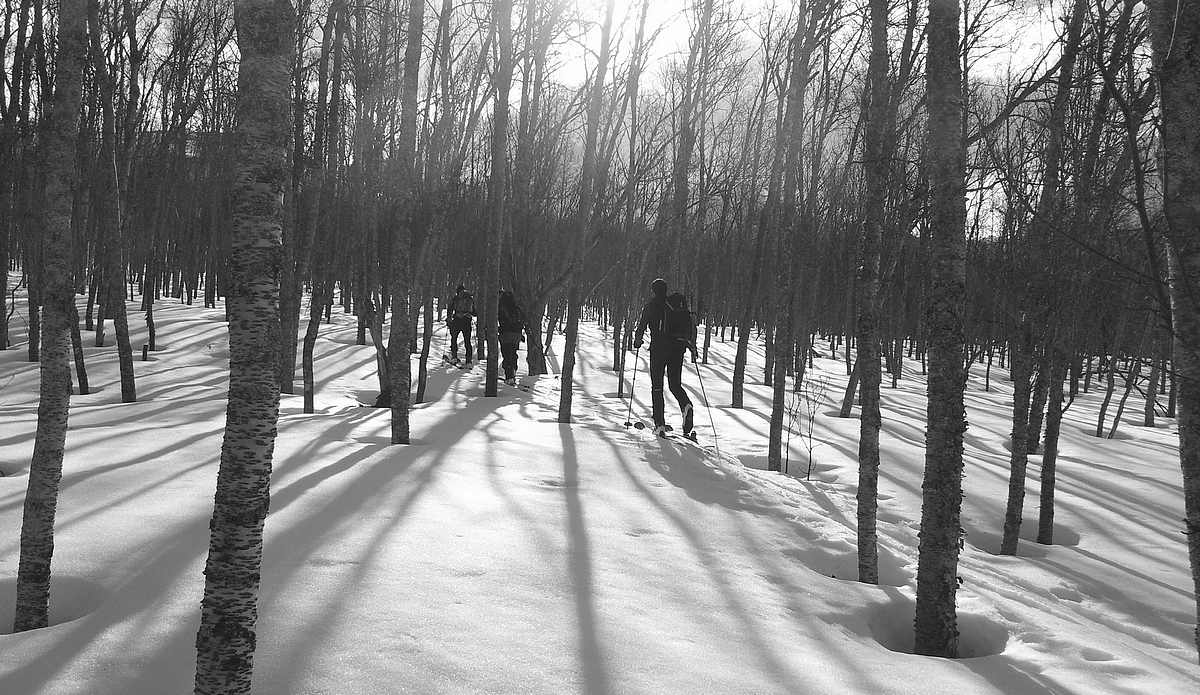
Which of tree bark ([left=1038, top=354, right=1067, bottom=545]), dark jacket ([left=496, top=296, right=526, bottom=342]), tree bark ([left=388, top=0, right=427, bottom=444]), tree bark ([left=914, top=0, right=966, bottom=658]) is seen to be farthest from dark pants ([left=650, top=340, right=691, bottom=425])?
dark jacket ([left=496, top=296, right=526, bottom=342])

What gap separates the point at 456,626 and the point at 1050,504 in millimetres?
6403

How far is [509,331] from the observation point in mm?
13961

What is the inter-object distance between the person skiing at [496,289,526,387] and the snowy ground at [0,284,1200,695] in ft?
18.0

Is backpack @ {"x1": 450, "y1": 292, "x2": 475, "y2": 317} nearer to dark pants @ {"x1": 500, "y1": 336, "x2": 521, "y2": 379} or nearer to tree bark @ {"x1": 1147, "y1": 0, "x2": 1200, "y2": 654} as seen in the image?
dark pants @ {"x1": 500, "y1": 336, "x2": 521, "y2": 379}

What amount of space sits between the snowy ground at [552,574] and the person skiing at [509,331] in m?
5.47

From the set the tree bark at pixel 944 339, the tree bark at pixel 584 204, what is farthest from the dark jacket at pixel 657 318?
the tree bark at pixel 944 339

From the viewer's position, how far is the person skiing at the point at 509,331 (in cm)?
1377

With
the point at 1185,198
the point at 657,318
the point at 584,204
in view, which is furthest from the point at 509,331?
the point at 1185,198

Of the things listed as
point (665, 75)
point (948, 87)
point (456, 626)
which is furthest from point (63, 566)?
point (665, 75)

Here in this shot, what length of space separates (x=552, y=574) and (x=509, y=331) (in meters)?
10.7

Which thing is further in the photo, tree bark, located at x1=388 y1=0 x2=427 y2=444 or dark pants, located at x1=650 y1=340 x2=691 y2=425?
dark pants, located at x1=650 y1=340 x2=691 y2=425

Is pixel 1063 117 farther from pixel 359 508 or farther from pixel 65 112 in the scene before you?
pixel 65 112

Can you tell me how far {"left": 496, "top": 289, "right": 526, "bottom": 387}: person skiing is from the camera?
542 inches

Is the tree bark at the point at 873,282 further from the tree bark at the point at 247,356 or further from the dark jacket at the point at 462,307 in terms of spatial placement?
the dark jacket at the point at 462,307
